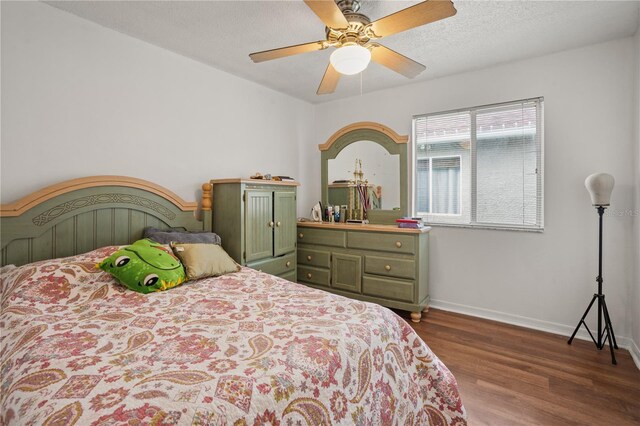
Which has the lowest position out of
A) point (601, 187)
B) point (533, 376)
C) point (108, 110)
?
point (533, 376)

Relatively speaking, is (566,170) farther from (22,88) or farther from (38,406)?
(22,88)

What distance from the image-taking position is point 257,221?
9.96 ft

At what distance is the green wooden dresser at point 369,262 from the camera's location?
3229mm

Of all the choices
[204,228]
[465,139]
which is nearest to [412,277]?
[465,139]

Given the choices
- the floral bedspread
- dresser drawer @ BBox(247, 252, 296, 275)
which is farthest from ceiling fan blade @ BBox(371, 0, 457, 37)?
dresser drawer @ BBox(247, 252, 296, 275)

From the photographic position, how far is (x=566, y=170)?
2.87m

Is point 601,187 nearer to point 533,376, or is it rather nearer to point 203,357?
point 533,376

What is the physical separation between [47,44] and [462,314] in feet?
13.6

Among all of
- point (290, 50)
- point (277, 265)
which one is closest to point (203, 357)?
point (290, 50)

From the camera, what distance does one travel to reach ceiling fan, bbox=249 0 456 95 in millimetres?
1583

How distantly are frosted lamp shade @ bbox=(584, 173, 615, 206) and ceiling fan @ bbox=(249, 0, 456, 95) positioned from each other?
1637mm

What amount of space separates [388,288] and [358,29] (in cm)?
A: 239

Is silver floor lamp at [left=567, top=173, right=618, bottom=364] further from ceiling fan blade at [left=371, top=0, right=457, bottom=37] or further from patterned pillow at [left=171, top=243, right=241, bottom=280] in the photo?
patterned pillow at [left=171, top=243, right=241, bottom=280]

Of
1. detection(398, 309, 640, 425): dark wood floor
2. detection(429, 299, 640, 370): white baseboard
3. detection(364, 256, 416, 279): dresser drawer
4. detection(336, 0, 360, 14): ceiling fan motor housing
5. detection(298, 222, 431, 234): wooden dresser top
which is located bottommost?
detection(398, 309, 640, 425): dark wood floor
